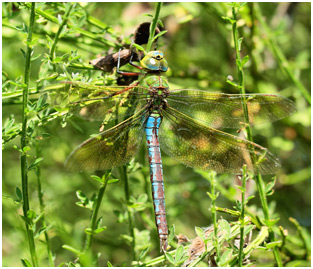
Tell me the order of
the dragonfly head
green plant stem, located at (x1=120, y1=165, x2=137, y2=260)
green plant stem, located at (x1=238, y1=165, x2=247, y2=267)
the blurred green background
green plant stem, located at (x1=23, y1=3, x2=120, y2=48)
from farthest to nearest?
the blurred green background
the dragonfly head
green plant stem, located at (x1=120, y1=165, x2=137, y2=260)
green plant stem, located at (x1=23, y1=3, x2=120, y2=48)
green plant stem, located at (x1=238, y1=165, x2=247, y2=267)

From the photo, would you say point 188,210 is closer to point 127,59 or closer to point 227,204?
point 227,204

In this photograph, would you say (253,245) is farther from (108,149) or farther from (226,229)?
(108,149)

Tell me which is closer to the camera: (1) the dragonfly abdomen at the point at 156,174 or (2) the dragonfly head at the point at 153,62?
(1) the dragonfly abdomen at the point at 156,174

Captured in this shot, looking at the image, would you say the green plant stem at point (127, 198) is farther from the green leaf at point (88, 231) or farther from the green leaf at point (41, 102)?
the green leaf at point (41, 102)

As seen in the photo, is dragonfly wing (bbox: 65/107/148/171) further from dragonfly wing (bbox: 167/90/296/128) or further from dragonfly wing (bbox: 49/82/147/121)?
dragonfly wing (bbox: 167/90/296/128)

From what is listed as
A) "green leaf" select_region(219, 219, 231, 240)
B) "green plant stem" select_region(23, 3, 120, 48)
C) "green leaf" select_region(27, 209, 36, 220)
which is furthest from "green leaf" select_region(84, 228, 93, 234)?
"green plant stem" select_region(23, 3, 120, 48)

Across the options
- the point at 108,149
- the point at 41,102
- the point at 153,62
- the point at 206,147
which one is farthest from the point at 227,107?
the point at 41,102

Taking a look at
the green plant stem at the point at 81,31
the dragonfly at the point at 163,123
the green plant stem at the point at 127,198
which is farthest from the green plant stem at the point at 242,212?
the green plant stem at the point at 81,31

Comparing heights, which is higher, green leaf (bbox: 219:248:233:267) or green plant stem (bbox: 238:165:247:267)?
green plant stem (bbox: 238:165:247:267)

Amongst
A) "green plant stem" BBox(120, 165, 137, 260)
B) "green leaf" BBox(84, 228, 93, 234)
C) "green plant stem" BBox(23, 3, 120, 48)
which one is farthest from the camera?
"green plant stem" BBox(120, 165, 137, 260)
